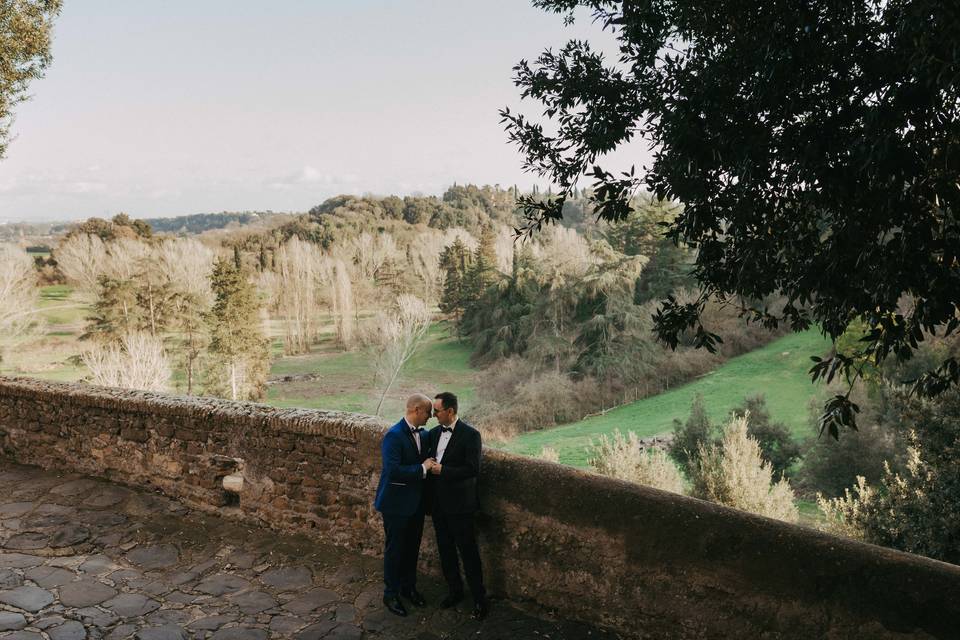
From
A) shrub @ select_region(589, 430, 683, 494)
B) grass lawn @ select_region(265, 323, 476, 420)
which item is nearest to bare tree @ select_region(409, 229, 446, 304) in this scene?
grass lawn @ select_region(265, 323, 476, 420)

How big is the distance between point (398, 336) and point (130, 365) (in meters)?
15.3

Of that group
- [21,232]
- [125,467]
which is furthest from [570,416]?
[21,232]

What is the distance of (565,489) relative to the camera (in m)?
4.21

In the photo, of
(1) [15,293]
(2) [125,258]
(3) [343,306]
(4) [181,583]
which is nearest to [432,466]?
(4) [181,583]

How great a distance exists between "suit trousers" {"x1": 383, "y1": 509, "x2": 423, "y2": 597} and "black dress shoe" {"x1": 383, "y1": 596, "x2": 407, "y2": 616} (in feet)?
0.09

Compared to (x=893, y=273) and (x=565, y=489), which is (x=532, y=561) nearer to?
(x=565, y=489)

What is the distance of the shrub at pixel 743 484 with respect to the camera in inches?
678

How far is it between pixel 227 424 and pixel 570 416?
29708 mm

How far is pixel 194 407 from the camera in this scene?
568 cm

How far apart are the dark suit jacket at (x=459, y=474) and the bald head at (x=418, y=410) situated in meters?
0.24

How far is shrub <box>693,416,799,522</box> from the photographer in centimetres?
1722

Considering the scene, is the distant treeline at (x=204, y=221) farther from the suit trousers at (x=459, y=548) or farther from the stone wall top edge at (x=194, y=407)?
the suit trousers at (x=459, y=548)

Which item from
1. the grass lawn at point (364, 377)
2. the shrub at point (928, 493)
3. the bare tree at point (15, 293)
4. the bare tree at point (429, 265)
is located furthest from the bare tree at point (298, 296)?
the shrub at point (928, 493)

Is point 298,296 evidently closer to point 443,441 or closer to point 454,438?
point 443,441
